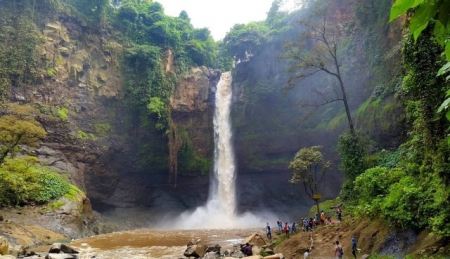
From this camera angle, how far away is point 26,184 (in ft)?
75.1

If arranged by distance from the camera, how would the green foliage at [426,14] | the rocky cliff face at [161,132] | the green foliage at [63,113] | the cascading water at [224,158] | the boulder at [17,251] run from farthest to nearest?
the cascading water at [224,158], the rocky cliff face at [161,132], the green foliage at [63,113], the boulder at [17,251], the green foliage at [426,14]

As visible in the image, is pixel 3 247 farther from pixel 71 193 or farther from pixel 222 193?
pixel 222 193

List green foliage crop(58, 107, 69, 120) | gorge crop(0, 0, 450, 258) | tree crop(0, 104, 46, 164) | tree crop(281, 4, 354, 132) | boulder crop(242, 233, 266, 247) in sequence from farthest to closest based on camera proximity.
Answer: green foliage crop(58, 107, 69, 120) < gorge crop(0, 0, 450, 258) < tree crop(281, 4, 354, 132) < tree crop(0, 104, 46, 164) < boulder crop(242, 233, 266, 247)

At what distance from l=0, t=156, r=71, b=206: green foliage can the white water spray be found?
1256cm

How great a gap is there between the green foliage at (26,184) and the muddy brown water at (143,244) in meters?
4.50

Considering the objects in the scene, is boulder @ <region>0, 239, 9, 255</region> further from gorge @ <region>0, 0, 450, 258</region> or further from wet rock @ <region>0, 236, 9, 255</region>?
gorge @ <region>0, 0, 450, 258</region>

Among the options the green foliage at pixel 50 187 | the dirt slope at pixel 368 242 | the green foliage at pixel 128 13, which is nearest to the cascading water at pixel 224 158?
the green foliage at pixel 128 13

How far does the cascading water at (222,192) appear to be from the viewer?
34031mm

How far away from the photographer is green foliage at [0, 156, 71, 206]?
21.7 meters

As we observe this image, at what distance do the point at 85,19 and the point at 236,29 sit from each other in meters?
18.2

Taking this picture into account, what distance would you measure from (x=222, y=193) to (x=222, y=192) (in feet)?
0.37

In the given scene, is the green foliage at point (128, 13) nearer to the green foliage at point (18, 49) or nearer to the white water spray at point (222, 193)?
the green foliage at point (18, 49)

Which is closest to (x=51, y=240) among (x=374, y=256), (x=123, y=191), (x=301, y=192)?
(x=123, y=191)

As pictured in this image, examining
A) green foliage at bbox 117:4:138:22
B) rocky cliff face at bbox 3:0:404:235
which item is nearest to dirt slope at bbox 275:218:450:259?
rocky cliff face at bbox 3:0:404:235
